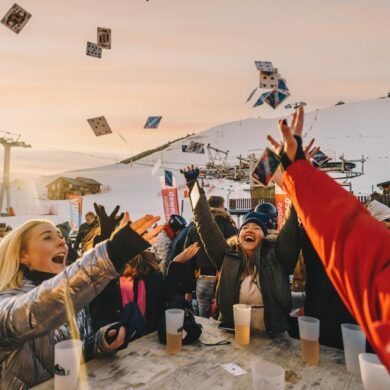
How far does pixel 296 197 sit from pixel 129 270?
2078 millimetres

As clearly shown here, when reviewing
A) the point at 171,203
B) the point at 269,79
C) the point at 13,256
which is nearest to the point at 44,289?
the point at 13,256

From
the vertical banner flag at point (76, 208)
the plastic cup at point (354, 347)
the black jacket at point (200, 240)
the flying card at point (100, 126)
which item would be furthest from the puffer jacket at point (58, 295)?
the vertical banner flag at point (76, 208)

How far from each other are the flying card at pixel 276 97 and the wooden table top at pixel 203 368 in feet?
16.6

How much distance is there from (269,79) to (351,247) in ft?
19.0

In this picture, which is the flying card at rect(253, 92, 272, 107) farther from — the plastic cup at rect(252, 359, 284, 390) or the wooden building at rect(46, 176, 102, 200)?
the wooden building at rect(46, 176, 102, 200)

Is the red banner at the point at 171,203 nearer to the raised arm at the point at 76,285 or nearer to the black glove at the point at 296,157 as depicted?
the raised arm at the point at 76,285

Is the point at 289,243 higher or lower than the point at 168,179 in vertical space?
lower

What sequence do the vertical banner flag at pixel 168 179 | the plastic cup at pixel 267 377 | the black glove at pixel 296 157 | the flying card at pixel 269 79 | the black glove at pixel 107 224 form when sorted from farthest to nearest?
1. the vertical banner flag at pixel 168 179
2. the flying card at pixel 269 79
3. the black glove at pixel 107 224
4. the plastic cup at pixel 267 377
5. the black glove at pixel 296 157

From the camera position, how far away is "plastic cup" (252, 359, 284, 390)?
1.38 meters

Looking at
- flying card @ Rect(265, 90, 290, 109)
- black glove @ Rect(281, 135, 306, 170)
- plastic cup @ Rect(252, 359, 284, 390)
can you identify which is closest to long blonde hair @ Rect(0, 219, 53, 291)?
plastic cup @ Rect(252, 359, 284, 390)

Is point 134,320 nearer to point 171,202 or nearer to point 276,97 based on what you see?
point 276,97

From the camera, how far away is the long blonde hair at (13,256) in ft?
5.72

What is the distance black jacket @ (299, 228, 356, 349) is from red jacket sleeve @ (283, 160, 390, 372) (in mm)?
1950

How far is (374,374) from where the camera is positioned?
1.43 m
